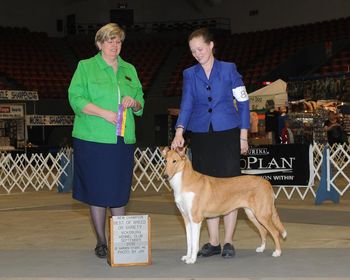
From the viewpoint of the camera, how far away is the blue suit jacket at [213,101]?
455 cm

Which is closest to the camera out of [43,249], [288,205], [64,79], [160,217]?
[43,249]

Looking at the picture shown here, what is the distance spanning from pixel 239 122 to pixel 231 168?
1.05ft

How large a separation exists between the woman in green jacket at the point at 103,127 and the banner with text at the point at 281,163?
472 centimetres

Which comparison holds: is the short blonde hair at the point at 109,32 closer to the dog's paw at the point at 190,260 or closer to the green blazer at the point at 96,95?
the green blazer at the point at 96,95

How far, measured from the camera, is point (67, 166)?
1151 centimetres

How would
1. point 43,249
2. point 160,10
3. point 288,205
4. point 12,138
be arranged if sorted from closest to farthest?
point 43,249
point 288,205
point 12,138
point 160,10

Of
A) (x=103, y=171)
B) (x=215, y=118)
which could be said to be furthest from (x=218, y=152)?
(x=103, y=171)

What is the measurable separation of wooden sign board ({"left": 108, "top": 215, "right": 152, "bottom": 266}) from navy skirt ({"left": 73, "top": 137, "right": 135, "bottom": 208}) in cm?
30

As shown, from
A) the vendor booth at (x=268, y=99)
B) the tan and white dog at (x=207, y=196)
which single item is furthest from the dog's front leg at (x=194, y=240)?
the vendor booth at (x=268, y=99)

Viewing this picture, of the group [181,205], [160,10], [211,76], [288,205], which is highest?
[160,10]

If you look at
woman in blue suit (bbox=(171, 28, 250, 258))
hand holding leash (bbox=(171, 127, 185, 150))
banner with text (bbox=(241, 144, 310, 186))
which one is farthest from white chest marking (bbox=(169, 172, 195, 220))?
banner with text (bbox=(241, 144, 310, 186))

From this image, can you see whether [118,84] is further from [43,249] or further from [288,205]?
[288,205]

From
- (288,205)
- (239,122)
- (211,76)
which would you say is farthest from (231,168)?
(288,205)

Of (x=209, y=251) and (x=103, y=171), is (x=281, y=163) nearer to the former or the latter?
(x=209, y=251)
